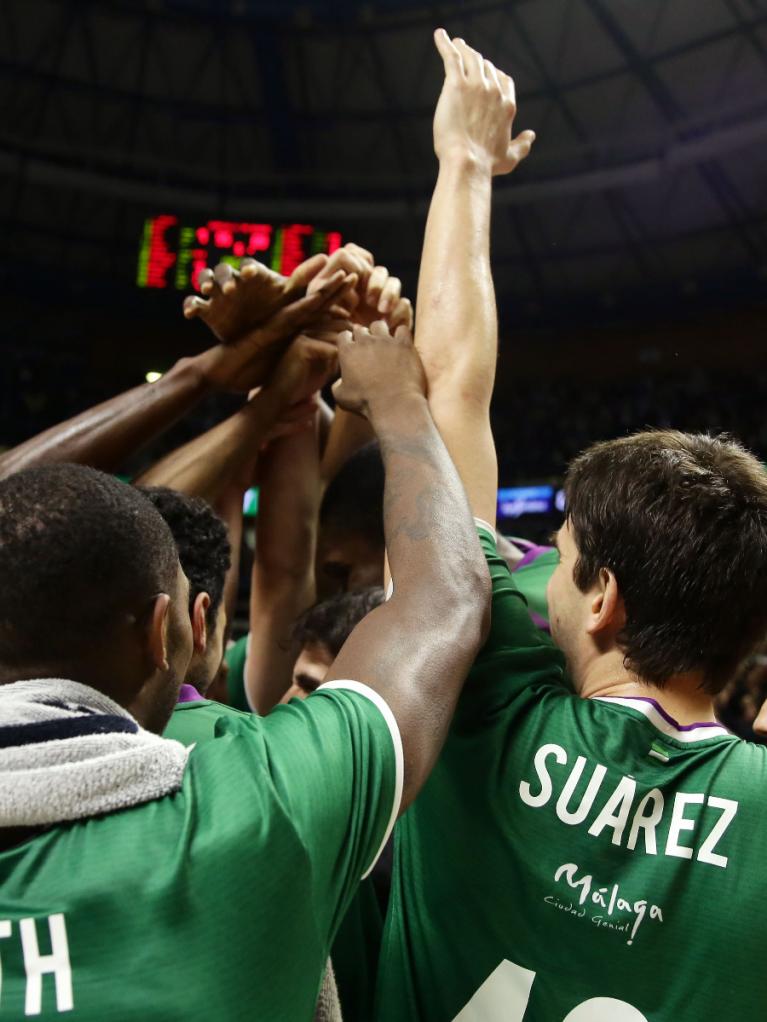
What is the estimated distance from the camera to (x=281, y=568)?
2.63 m

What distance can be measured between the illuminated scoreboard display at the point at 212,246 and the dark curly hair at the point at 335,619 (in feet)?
30.6

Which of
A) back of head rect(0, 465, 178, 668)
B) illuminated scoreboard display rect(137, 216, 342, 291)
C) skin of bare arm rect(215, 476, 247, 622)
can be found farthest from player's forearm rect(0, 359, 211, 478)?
illuminated scoreboard display rect(137, 216, 342, 291)

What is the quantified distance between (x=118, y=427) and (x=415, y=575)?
1.24 metres

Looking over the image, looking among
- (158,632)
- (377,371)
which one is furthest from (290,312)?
(158,632)

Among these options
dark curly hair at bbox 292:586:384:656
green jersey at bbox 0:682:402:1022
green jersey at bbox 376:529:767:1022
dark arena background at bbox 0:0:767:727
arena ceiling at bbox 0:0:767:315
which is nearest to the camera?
green jersey at bbox 0:682:402:1022

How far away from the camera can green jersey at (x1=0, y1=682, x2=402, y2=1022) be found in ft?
3.29

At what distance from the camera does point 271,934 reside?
107cm

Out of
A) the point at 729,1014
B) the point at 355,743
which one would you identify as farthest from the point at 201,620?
the point at 729,1014

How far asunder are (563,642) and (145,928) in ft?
2.57

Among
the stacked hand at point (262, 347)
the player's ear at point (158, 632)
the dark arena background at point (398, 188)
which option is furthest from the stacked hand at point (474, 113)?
the dark arena background at point (398, 188)

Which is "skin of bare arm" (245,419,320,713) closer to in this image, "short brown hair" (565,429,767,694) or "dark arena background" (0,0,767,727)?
"short brown hair" (565,429,767,694)

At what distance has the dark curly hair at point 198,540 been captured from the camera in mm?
1927

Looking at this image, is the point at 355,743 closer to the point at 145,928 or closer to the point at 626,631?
the point at 145,928

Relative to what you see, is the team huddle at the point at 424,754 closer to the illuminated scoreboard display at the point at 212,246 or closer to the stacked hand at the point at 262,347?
the stacked hand at the point at 262,347
